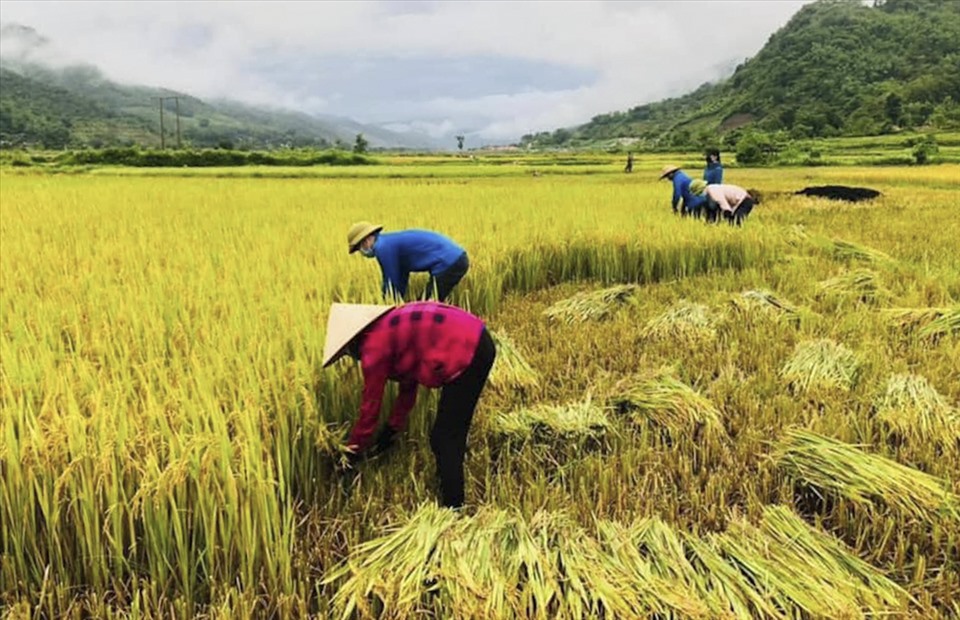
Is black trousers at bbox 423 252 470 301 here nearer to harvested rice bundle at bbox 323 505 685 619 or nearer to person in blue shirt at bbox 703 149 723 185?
harvested rice bundle at bbox 323 505 685 619

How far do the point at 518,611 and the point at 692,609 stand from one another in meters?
0.43

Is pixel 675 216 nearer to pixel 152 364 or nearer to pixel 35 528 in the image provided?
pixel 152 364

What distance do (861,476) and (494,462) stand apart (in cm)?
127

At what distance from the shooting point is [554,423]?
264 centimetres

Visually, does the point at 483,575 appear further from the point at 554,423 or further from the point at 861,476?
the point at 861,476

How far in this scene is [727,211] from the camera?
7.22m

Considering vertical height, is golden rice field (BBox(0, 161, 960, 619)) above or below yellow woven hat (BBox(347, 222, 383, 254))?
below

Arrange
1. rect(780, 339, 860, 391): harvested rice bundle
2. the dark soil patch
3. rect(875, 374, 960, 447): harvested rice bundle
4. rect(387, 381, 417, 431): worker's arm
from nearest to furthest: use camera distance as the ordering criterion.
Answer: rect(387, 381, 417, 431): worker's arm
rect(875, 374, 960, 447): harvested rice bundle
rect(780, 339, 860, 391): harvested rice bundle
the dark soil patch

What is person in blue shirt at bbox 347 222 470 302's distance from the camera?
3.58 metres

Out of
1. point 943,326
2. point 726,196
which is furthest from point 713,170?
point 943,326

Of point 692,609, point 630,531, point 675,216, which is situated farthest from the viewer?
point 675,216

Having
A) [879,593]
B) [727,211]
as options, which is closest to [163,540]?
[879,593]

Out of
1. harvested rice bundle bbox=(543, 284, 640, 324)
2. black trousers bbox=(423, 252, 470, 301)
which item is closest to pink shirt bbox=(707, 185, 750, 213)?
harvested rice bundle bbox=(543, 284, 640, 324)

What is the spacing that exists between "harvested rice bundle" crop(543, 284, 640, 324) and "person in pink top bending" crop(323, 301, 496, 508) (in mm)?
2360
